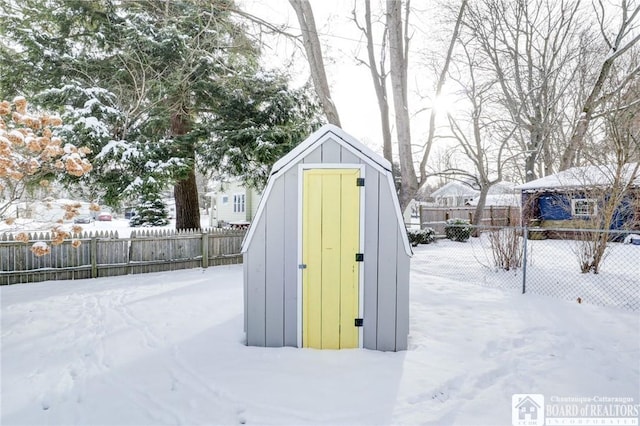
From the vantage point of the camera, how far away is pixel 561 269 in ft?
26.5

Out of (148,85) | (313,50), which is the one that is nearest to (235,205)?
(148,85)

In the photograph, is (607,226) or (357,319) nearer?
(357,319)

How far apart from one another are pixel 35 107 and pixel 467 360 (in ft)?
36.1

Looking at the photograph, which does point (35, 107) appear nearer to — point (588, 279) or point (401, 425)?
point (401, 425)

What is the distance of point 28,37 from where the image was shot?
821 centimetres

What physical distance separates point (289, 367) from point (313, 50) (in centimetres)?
829

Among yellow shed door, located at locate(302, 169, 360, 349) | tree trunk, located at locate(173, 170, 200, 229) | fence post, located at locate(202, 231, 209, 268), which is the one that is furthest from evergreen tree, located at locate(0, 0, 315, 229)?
yellow shed door, located at locate(302, 169, 360, 349)

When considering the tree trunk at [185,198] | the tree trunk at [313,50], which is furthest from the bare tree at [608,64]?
the tree trunk at [185,198]

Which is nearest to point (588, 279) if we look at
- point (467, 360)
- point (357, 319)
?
point (467, 360)

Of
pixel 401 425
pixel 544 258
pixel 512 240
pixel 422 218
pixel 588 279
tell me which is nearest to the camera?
pixel 401 425

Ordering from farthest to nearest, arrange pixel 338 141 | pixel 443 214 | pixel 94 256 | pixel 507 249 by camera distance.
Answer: pixel 443 214 < pixel 507 249 < pixel 94 256 < pixel 338 141

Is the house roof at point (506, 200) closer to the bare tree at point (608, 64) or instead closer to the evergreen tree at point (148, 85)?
the bare tree at point (608, 64)

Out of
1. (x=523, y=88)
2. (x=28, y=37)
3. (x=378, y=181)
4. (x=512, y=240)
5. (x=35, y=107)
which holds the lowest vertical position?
(x=512, y=240)

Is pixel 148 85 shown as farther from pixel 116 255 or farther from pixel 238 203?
pixel 238 203
